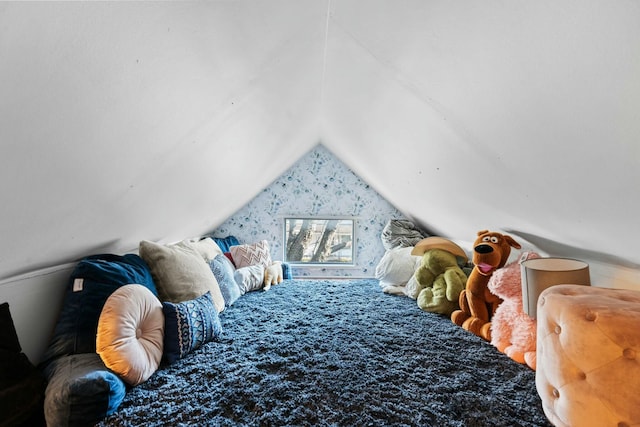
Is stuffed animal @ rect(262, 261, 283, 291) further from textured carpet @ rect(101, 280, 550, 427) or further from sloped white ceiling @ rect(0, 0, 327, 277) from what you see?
sloped white ceiling @ rect(0, 0, 327, 277)

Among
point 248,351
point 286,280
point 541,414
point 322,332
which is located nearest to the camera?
point 541,414

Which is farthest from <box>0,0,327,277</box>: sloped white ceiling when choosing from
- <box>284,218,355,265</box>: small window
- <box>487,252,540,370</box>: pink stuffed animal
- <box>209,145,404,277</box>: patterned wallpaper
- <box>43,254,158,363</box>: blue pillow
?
<box>284,218,355,265</box>: small window

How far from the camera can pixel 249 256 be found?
3.42 metres

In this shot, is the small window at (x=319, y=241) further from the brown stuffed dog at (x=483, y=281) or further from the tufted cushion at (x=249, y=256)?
the brown stuffed dog at (x=483, y=281)

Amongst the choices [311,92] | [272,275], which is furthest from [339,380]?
[272,275]

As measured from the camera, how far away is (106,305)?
4.63 ft

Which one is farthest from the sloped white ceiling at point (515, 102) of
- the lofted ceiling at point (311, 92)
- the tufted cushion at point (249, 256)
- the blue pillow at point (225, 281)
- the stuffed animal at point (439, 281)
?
the tufted cushion at point (249, 256)

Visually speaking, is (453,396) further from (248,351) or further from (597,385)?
(248,351)

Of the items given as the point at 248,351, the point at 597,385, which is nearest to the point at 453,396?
the point at 597,385

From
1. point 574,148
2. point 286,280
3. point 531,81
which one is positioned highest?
point 531,81

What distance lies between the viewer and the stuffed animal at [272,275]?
3196 millimetres

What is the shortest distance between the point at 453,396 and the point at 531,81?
1165mm

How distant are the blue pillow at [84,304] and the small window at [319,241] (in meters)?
2.58

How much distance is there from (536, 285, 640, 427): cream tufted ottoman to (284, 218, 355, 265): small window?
304 centimetres
